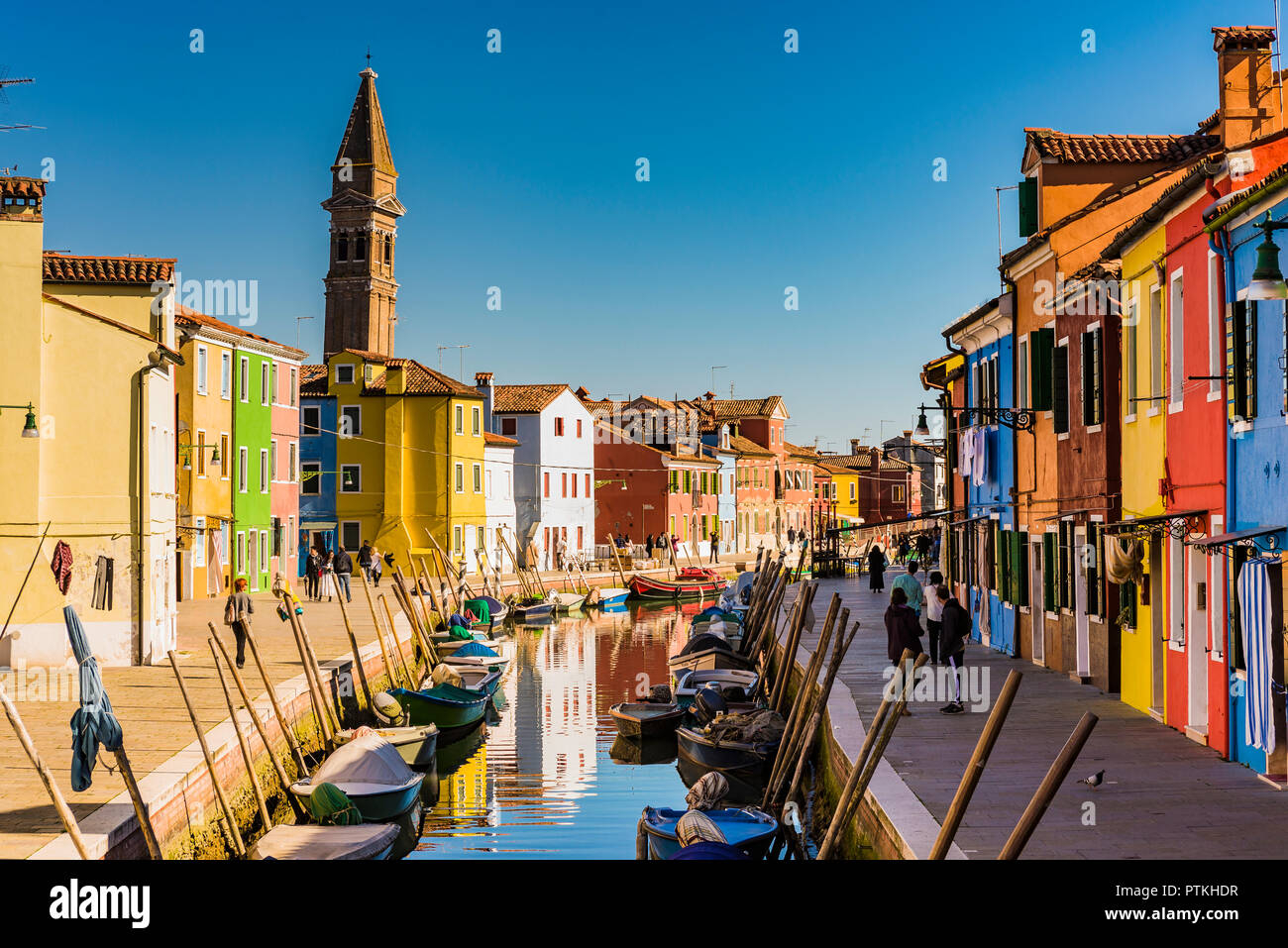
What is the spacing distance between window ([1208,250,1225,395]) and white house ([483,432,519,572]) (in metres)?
44.9

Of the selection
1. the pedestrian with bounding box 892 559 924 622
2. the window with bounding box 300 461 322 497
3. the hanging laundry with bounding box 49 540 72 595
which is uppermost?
the window with bounding box 300 461 322 497

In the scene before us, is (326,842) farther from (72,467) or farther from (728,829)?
(72,467)

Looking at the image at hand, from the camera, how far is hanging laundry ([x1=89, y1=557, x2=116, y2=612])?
76.4 ft

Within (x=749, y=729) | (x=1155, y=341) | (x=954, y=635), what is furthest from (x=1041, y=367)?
(x=749, y=729)

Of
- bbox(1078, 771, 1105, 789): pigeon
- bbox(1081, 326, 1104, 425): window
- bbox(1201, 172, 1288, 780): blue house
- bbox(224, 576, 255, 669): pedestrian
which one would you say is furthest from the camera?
bbox(224, 576, 255, 669): pedestrian

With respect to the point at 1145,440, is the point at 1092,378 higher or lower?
higher

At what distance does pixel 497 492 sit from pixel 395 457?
265 inches

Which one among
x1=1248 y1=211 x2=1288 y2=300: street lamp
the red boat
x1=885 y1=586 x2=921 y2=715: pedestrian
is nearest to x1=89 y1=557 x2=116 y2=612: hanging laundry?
x1=885 y1=586 x2=921 y2=715: pedestrian

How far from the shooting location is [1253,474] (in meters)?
13.0

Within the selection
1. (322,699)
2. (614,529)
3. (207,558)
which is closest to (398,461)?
(207,558)

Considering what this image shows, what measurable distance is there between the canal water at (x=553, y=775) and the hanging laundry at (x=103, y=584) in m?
6.47

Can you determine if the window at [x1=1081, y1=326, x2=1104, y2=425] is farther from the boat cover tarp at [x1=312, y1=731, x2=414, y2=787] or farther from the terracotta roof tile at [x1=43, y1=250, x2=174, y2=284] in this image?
the terracotta roof tile at [x1=43, y1=250, x2=174, y2=284]

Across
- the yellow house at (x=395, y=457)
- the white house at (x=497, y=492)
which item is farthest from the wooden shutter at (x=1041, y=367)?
the white house at (x=497, y=492)
